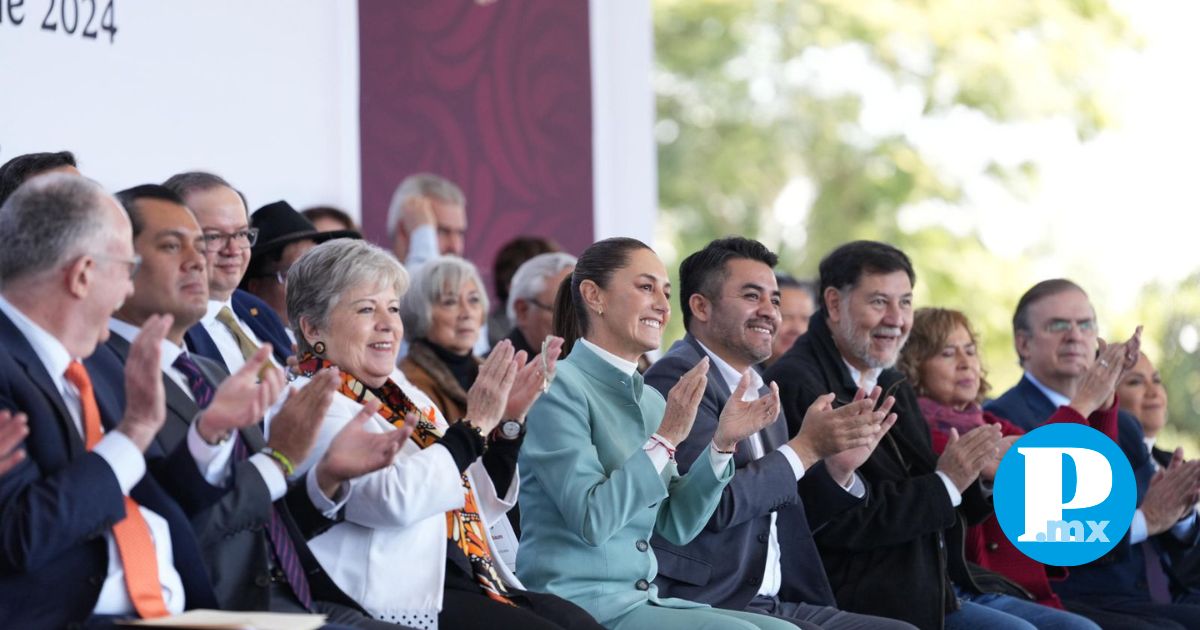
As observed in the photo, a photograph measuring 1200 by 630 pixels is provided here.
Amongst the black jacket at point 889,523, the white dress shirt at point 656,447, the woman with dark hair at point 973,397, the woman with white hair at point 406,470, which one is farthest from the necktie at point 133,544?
the woman with dark hair at point 973,397

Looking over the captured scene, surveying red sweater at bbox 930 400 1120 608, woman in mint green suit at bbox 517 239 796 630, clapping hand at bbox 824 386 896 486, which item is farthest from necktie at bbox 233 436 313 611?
red sweater at bbox 930 400 1120 608

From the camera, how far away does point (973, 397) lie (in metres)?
5.34

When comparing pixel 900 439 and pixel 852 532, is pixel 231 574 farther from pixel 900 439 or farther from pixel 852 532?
pixel 900 439

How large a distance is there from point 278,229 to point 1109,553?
284 centimetres

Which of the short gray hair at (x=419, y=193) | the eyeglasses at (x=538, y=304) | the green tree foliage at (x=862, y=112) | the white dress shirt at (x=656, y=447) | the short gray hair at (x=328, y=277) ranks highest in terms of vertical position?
the green tree foliage at (x=862, y=112)

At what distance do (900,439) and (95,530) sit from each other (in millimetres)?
2694

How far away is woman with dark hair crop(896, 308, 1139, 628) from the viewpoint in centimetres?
504

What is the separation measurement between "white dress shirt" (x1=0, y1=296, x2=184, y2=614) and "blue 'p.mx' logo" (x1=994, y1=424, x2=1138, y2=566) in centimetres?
277

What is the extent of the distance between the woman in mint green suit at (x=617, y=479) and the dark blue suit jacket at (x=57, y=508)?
3.37 ft

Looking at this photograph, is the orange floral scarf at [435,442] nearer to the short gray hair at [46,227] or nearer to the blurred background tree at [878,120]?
the short gray hair at [46,227]

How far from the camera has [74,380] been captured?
2875 millimetres

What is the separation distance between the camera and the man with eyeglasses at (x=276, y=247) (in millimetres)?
4766

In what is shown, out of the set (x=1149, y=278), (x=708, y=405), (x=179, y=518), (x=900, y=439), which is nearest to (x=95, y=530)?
(x=179, y=518)

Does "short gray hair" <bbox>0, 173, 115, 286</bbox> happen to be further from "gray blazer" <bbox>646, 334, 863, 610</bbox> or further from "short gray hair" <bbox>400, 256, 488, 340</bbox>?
"short gray hair" <bbox>400, 256, 488, 340</bbox>
